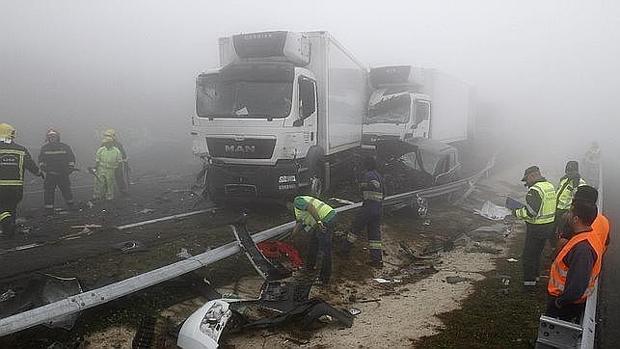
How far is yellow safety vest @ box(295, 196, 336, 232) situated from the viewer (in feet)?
20.1

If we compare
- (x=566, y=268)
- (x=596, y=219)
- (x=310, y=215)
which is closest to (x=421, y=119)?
(x=310, y=215)

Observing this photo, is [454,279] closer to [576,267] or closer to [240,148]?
[576,267]

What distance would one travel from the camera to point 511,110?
34594 millimetres

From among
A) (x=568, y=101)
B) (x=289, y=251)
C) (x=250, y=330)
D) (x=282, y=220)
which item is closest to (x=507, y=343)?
(x=250, y=330)

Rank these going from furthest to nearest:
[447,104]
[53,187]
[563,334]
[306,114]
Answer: [447,104] < [53,187] < [306,114] < [563,334]

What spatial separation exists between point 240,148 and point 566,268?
18.9 ft

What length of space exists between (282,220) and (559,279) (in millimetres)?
5333

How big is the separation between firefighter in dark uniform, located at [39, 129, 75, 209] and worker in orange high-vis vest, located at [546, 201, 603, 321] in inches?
331

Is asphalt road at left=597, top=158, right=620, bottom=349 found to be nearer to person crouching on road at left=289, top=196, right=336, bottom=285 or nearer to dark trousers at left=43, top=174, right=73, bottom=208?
person crouching on road at left=289, top=196, right=336, bottom=285

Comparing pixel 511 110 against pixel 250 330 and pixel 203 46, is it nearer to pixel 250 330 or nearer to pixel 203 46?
pixel 203 46

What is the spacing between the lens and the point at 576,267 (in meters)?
3.26

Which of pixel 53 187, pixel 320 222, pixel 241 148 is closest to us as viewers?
pixel 320 222

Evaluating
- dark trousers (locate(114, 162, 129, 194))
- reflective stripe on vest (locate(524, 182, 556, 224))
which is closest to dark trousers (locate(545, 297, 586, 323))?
reflective stripe on vest (locate(524, 182, 556, 224))

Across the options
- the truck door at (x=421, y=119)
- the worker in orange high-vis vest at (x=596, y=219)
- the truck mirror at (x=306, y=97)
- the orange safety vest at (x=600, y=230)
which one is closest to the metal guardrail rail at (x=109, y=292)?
the truck mirror at (x=306, y=97)
